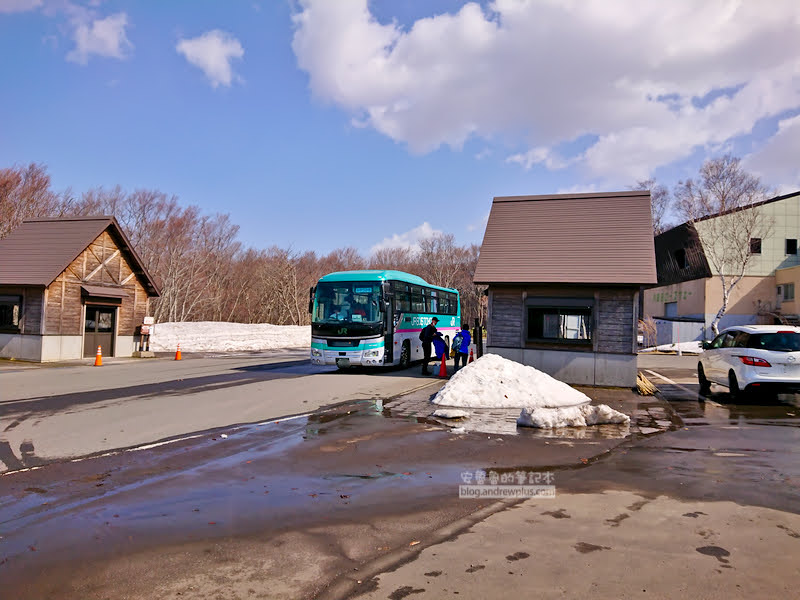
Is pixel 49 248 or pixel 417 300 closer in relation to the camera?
pixel 417 300

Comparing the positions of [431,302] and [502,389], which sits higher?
[431,302]

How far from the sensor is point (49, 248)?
91.7 ft

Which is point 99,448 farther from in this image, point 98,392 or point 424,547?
point 98,392

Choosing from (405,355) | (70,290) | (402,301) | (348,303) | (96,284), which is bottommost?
(405,355)

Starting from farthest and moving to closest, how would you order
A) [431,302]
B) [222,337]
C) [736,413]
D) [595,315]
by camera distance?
[222,337] → [431,302] → [595,315] → [736,413]

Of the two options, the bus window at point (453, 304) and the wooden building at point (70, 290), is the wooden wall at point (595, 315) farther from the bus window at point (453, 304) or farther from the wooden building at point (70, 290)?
the wooden building at point (70, 290)

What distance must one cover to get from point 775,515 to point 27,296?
2886 cm

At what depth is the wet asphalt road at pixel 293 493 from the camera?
168 inches

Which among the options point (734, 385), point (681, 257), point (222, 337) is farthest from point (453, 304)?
point (681, 257)

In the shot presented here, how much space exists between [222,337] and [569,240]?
31.3m

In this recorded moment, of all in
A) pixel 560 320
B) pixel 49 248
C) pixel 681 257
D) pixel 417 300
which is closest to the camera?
pixel 560 320

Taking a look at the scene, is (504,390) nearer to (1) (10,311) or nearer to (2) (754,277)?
(1) (10,311)

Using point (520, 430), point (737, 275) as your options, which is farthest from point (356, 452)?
point (737, 275)

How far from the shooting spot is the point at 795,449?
8.56 m
